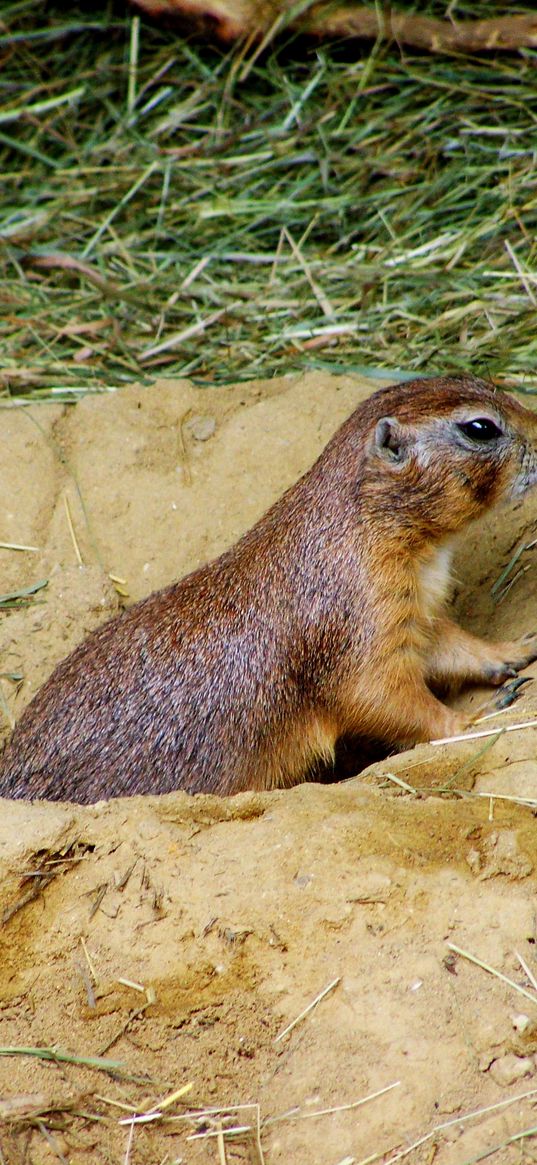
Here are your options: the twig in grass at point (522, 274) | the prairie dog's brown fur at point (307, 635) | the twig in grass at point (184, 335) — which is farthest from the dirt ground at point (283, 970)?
the twig in grass at point (184, 335)

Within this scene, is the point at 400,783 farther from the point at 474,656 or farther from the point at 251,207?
the point at 251,207

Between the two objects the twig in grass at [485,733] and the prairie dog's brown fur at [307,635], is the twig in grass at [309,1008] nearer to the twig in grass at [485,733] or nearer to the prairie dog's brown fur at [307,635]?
the twig in grass at [485,733]

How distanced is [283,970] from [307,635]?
204cm

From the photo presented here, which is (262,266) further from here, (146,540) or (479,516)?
(479,516)

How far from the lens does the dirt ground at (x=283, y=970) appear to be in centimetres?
362

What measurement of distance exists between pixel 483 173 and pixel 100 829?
5.86 metres

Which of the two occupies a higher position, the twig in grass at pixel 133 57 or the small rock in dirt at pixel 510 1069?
the twig in grass at pixel 133 57

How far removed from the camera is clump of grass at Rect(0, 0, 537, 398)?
7781 mm

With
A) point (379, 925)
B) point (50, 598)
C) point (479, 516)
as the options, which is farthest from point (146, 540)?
point (379, 925)

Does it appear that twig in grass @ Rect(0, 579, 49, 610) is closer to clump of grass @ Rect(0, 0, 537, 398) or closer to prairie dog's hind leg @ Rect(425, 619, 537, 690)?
clump of grass @ Rect(0, 0, 537, 398)

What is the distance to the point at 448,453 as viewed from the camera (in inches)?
221

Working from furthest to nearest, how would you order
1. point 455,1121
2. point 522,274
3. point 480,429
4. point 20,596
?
1. point 522,274
2. point 20,596
3. point 480,429
4. point 455,1121

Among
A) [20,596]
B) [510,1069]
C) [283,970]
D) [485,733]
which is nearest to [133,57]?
[20,596]

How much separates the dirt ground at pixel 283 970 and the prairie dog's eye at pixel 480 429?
4.30 feet
